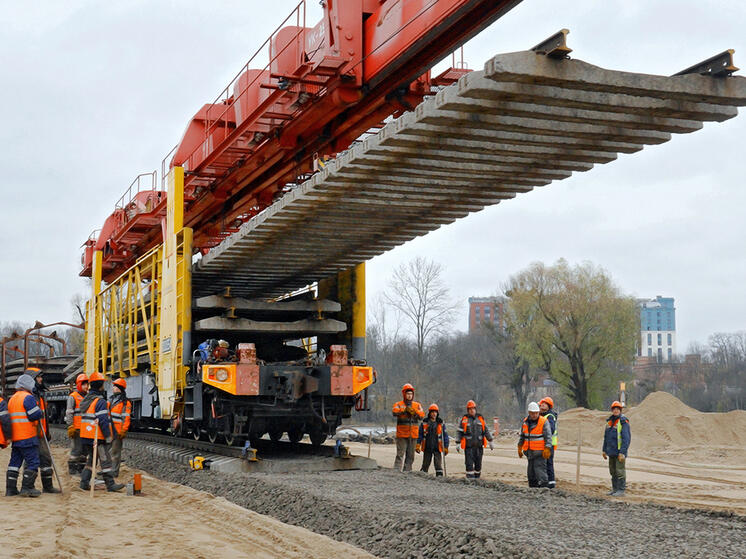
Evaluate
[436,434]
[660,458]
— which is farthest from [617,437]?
[660,458]

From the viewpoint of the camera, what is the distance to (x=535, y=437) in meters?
11.9

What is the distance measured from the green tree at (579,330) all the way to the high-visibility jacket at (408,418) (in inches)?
1172

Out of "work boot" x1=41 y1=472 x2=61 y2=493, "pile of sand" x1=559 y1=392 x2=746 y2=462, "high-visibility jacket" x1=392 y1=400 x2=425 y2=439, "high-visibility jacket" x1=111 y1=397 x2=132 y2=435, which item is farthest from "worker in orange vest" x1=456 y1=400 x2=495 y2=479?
"pile of sand" x1=559 y1=392 x2=746 y2=462

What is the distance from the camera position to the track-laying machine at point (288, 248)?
10.9 metres

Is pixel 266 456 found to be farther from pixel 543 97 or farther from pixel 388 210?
pixel 543 97

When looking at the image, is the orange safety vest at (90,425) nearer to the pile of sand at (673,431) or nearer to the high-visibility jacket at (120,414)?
the high-visibility jacket at (120,414)

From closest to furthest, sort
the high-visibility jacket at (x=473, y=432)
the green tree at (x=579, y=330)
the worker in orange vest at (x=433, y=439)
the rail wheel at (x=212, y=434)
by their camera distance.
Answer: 1. the rail wheel at (x=212, y=434)
2. the high-visibility jacket at (x=473, y=432)
3. the worker in orange vest at (x=433, y=439)
4. the green tree at (x=579, y=330)

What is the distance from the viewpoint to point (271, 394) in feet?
39.0

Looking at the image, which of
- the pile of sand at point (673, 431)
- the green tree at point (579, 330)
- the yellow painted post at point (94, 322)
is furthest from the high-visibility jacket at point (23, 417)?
the green tree at point (579, 330)

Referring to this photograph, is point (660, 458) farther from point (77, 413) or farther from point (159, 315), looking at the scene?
point (77, 413)

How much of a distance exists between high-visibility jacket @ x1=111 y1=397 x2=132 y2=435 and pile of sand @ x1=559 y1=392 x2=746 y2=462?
60.2 ft

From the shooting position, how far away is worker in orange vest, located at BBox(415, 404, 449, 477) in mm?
14016

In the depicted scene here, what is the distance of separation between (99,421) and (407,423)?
509 cm

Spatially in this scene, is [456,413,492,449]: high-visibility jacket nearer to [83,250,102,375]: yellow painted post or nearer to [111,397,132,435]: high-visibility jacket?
[111,397,132,435]: high-visibility jacket
